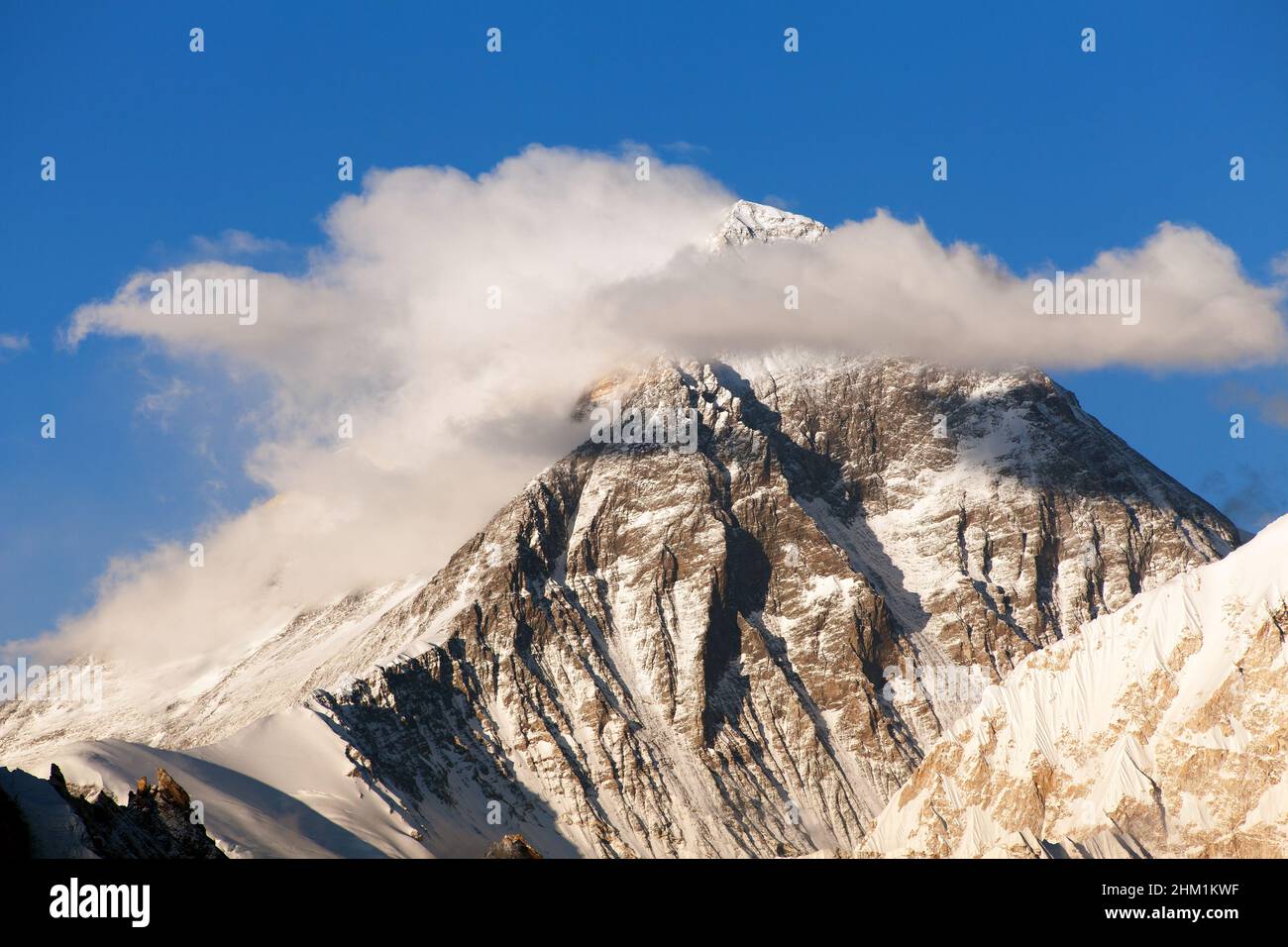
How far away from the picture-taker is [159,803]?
191625 mm
